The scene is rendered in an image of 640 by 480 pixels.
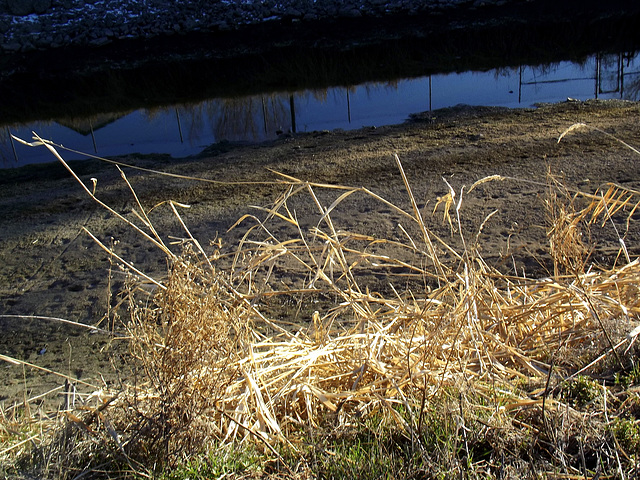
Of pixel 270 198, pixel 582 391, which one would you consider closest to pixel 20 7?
pixel 270 198

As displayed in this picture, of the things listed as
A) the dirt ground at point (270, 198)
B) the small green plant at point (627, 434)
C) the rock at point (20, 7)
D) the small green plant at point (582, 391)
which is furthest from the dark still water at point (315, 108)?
the rock at point (20, 7)

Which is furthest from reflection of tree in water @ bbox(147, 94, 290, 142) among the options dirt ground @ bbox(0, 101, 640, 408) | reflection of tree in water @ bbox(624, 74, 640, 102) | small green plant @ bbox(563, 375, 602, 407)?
small green plant @ bbox(563, 375, 602, 407)

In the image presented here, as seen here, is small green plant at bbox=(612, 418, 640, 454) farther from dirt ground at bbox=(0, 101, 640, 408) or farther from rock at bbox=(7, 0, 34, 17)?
rock at bbox=(7, 0, 34, 17)

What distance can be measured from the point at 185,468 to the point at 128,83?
46.4 feet

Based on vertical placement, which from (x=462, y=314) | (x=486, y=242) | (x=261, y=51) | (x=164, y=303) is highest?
(x=261, y=51)

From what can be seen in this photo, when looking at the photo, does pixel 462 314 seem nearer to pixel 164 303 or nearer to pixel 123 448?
pixel 164 303

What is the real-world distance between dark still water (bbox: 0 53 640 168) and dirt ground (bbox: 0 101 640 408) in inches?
35.9

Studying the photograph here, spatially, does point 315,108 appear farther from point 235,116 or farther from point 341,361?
point 341,361

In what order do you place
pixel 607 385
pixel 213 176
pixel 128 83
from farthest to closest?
pixel 128 83 < pixel 213 176 < pixel 607 385

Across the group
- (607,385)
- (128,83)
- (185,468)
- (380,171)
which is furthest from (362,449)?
(128,83)

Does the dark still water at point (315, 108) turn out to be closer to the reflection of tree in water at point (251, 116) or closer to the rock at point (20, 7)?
the reflection of tree in water at point (251, 116)

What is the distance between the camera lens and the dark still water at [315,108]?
10.3 metres

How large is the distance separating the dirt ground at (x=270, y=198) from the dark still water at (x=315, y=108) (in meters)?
0.91

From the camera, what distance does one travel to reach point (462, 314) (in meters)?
Answer: 2.85
